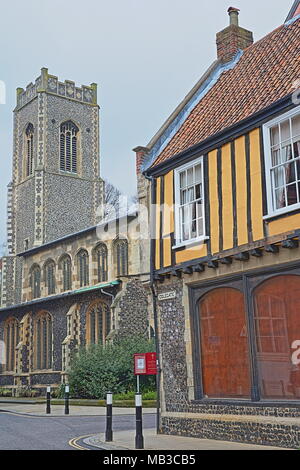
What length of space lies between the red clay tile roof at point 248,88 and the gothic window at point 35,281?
2726 cm

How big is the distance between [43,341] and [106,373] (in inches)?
391

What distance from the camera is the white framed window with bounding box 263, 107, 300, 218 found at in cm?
1002

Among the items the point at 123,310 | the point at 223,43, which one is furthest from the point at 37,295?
the point at 223,43

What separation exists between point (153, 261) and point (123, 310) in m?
14.9

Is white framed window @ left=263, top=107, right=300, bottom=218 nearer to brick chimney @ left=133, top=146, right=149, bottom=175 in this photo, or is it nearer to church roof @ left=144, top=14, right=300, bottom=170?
church roof @ left=144, top=14, right=300, bottom=170

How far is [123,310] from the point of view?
27.4 meters

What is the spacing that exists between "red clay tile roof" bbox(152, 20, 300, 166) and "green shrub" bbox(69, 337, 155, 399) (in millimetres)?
12994

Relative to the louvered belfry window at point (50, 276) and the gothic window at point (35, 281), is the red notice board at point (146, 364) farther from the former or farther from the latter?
the gothic window at point (35, 281)

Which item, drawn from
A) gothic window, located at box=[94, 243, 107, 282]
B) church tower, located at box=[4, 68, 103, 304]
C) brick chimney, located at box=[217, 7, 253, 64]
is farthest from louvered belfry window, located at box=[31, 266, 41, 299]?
brick chimney, located at box=[217, 7, 253, 64]

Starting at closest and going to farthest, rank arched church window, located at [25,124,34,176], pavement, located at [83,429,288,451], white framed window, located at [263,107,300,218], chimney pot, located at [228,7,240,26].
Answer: pavement, located at [83,429,288,451] → white framed window, located at [263,107,300,218] → chimney pot, located at [228,7,240,26] → arched church window, located at [25,124,34,176]

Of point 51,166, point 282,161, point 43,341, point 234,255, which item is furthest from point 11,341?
point 282,161

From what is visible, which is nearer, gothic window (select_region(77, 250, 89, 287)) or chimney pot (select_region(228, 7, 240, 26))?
chimney pot (select_region(228, 7, 240, 26))

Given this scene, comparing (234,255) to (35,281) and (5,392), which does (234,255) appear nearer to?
(5,392)

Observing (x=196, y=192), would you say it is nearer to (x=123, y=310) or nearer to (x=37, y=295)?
(x=123, y=310)
